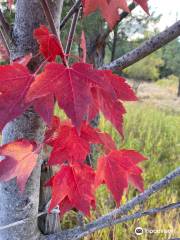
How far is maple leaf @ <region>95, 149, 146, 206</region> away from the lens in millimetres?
614

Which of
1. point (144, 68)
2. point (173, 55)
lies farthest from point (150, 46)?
point (173, 55)

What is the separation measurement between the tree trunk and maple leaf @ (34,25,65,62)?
17 cm

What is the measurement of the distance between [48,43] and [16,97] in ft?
0.31

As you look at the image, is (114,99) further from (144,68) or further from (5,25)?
(144,68)

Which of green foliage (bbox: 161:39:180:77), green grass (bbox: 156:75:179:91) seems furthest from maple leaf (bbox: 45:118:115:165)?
green grass (bbox: 156:75:179:91)

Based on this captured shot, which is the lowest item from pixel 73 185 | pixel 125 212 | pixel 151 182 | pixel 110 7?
pixel 151 182

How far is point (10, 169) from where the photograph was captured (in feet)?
1.90

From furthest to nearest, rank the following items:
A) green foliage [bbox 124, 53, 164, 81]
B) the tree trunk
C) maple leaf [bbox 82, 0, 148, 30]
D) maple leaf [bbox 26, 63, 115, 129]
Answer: green foliage [bbox 124, 53, 164, 81], the tree trunk, maple leaf [bbox 82, 0, 148, 30], maple leaf [bbox 26, 63, 115, 129]

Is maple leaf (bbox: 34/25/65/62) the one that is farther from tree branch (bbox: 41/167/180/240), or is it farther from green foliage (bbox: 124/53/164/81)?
green foliage (bbox: 124/53/164/81)

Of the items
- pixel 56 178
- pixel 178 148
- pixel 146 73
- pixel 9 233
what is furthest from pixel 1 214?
pixel 146 73

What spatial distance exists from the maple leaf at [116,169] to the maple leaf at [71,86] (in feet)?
0.73

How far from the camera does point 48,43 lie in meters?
0.48

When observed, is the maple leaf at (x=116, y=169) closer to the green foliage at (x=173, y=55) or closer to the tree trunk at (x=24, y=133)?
the tree trunk at (x=24, y=133)

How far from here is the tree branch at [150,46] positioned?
60 cm
